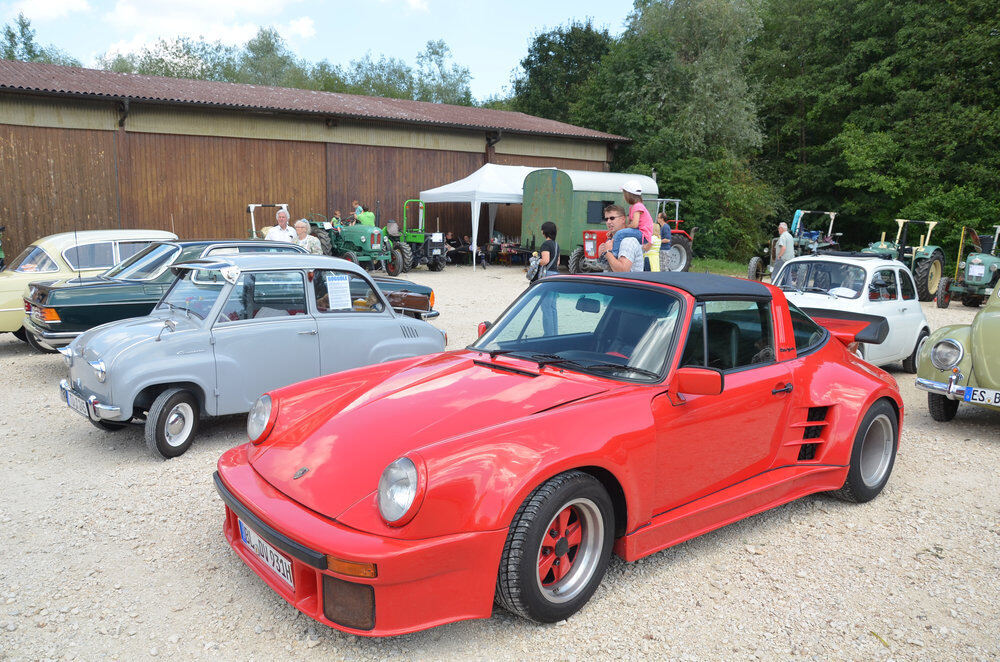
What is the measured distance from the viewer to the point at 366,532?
8.66ft

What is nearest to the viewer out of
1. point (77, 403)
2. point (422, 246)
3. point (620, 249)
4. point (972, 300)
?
point (77, 403)

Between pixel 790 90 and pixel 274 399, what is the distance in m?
33.7

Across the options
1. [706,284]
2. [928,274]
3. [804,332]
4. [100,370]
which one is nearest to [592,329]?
[706,284]

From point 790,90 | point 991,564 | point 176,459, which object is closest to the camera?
point 991,564

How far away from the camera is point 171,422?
17.2 feet

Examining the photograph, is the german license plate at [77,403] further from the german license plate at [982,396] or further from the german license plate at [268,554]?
the german license plate at [982,396]

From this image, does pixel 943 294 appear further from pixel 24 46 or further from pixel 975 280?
pixel 24 46

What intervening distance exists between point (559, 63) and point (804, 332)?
50.2 m

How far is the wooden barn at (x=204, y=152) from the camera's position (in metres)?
17.6

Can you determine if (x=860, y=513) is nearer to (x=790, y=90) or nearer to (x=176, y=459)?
(x=176, y=459)

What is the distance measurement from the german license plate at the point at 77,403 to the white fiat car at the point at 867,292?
7355mm

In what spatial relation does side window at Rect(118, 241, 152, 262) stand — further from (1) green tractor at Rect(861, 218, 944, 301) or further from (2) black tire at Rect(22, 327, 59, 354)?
(1) green tractor at Rect(861, 218, 944, 301)

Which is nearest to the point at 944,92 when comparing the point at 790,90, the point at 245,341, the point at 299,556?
the point at 790,90

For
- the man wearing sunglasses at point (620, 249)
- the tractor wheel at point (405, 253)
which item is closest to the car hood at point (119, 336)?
the man wearing sunglasses at point (620, 249)
